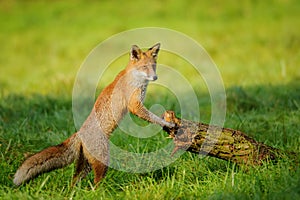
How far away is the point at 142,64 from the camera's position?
5.22 meters

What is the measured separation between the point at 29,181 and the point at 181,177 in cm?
131

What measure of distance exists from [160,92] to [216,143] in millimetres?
4227

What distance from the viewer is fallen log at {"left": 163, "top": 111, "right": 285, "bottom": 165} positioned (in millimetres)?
4680

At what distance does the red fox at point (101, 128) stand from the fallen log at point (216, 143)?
11cm

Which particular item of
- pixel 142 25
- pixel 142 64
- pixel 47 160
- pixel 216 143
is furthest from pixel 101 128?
pixel 142 25

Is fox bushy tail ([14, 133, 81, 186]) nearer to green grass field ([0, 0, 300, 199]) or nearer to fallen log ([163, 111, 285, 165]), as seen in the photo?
green grass field ([0, 0, 300, 199])

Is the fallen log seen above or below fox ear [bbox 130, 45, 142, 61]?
below

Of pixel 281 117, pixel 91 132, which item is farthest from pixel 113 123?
pixel 281 117

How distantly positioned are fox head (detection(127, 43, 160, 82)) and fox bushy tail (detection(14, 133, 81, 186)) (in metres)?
0.85

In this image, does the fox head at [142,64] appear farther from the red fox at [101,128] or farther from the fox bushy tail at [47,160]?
the fox bushy tail at [47,160]

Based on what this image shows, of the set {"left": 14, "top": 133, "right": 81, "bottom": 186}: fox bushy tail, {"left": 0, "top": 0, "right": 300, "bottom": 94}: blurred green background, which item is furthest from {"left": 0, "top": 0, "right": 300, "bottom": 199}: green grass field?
{"left": 14, "top": 133, "right": 81, "bottom": 186}: fox bushy tail

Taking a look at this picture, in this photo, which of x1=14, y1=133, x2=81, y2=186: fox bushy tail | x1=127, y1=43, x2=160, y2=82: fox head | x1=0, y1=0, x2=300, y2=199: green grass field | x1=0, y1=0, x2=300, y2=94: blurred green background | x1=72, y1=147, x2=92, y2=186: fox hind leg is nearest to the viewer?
x1=14, y1=133, x2=81, y2=186: fox bushy tail

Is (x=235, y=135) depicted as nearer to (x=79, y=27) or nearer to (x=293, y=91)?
(x=293, y=91)

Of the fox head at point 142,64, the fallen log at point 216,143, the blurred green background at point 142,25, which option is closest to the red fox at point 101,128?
the fox head at point 142,64
